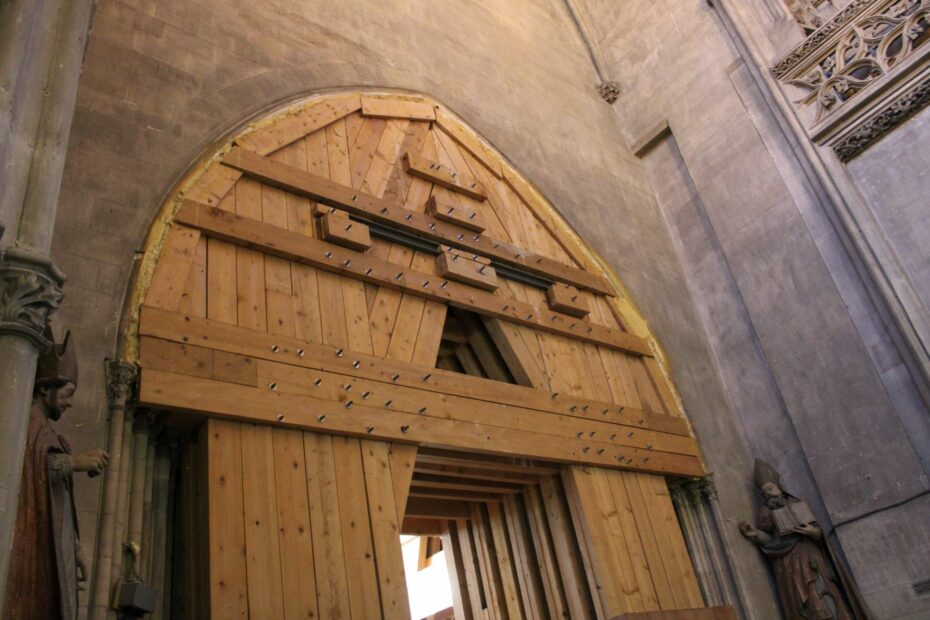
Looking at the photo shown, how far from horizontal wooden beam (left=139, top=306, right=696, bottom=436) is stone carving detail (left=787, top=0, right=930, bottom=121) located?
4.19 meters

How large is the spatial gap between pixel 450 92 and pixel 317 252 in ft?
10.4

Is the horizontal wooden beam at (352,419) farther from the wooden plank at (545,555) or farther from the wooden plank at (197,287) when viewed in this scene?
the wooden plank at (545,555)

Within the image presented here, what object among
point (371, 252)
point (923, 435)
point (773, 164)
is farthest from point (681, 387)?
point (371, 252)

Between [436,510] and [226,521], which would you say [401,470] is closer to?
[226,521]

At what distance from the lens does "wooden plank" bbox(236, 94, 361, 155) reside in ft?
18.1

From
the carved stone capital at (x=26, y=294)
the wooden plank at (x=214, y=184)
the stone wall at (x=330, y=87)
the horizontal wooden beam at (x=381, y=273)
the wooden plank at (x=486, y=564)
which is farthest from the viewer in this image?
the wooden plank at (x=486, y=564)

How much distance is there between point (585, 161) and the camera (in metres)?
8.80

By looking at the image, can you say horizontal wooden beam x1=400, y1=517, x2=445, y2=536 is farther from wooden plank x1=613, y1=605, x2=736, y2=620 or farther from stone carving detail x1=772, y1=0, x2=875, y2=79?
stone carving detail x1=772, y1=0, x2=875, y2=79

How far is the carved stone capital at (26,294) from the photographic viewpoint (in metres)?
2.55

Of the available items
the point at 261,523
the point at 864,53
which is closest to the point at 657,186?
the point at 864,53

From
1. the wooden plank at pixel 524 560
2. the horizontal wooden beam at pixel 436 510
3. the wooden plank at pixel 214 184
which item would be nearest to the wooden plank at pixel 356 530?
the wooden plank at pixel 214 184

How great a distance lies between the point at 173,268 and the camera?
4.45 m

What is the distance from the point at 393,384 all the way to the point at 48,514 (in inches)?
97.2

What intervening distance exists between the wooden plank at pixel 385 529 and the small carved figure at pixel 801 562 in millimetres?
3638
